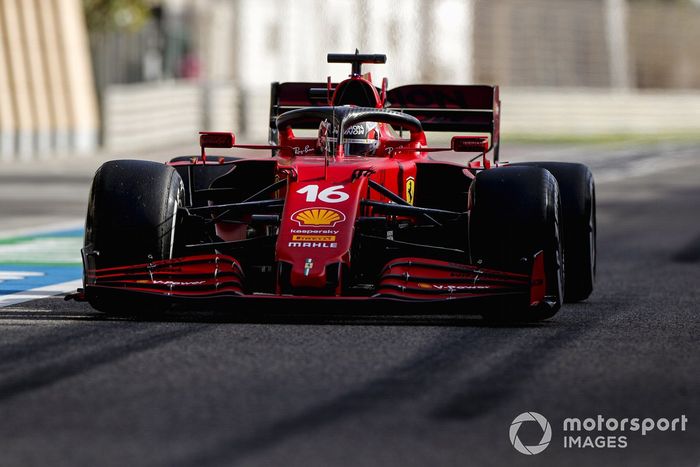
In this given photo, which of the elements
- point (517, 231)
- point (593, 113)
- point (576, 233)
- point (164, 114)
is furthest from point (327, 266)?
point (593, 113)

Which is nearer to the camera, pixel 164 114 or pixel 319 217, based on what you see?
pixel 319 217

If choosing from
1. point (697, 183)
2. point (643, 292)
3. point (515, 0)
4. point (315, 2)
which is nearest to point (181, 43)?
point (315, 2)

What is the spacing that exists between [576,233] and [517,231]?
5.50 feet

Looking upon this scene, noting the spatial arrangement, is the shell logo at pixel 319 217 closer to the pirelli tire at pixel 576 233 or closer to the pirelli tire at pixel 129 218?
the pirelli tire at pixel 129 218

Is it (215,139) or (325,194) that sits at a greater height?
(215,139)

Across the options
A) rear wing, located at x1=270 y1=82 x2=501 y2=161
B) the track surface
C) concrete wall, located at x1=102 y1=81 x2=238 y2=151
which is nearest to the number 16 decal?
the track surface

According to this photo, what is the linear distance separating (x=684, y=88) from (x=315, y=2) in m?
16.5

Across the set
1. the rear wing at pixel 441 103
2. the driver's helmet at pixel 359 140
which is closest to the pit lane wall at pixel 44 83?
the rear wing at pixel 441 103

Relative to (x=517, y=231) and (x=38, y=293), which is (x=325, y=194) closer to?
(x=517, y=231)

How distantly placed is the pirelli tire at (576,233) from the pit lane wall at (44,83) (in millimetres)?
23529

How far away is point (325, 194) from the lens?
8.96 m

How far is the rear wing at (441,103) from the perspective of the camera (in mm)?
11727

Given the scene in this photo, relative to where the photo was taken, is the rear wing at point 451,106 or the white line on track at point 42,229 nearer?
the rear wing at point 451,106

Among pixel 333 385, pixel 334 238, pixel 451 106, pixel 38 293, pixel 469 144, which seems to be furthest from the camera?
pixel 451 106
